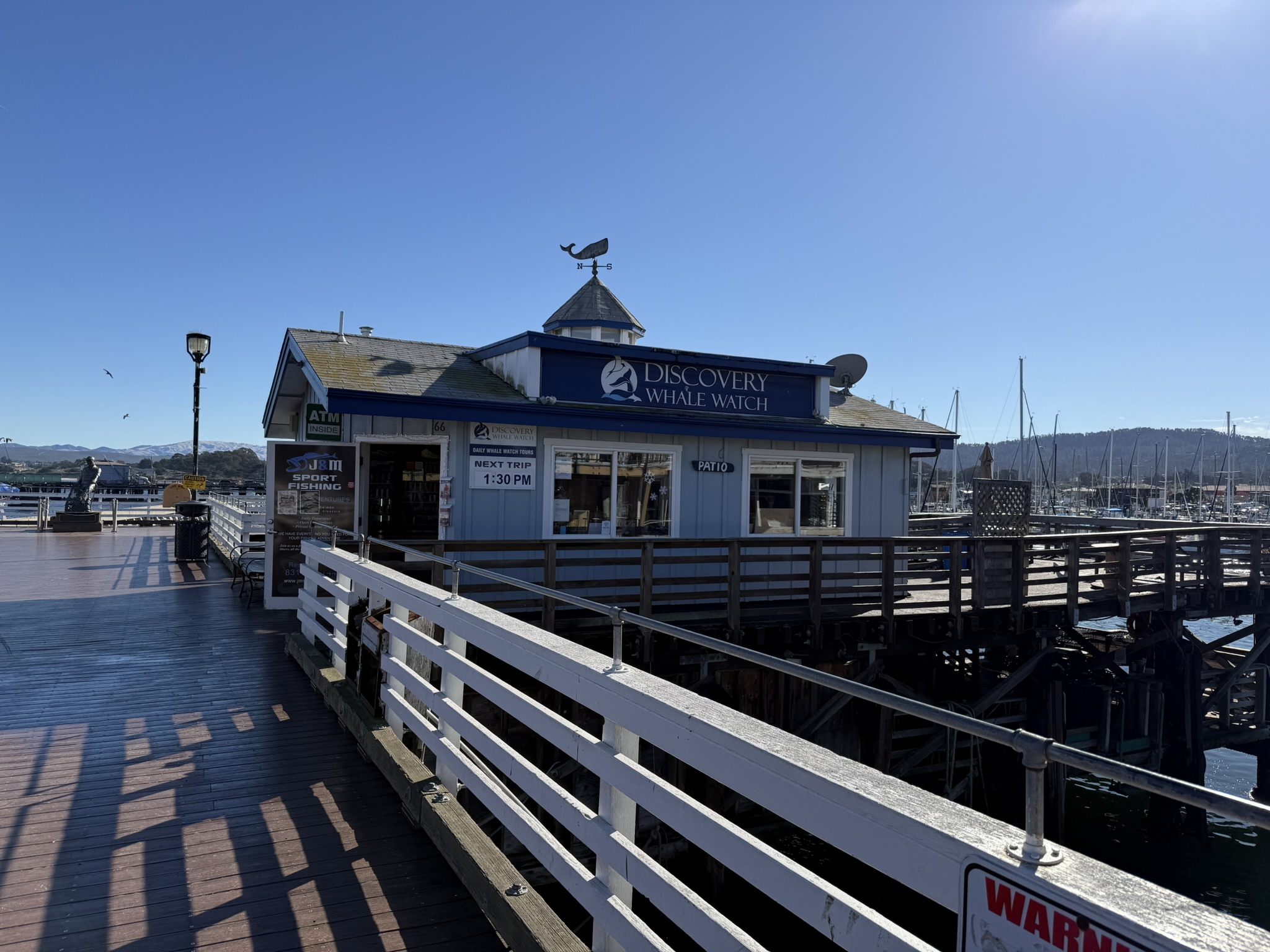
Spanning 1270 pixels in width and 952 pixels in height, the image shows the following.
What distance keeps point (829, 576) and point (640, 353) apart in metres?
3.81

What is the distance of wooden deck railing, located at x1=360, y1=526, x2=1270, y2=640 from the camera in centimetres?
986

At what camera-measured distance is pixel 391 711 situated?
17.9ft

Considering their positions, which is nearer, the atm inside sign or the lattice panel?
the atm inside sign

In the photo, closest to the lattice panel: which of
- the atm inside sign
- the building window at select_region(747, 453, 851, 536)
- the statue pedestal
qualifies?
the building window at select_region(747, 453, 851, 536)

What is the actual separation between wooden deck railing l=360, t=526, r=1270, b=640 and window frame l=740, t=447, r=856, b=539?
0.28 meters

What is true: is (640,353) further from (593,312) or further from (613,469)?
(593,312)

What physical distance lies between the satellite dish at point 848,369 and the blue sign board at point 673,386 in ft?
7.54

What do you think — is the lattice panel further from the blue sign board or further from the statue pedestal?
the statue pedestal

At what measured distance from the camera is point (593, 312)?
15586 mm

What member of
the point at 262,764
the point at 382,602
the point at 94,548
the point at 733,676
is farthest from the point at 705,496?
the point at 94,548

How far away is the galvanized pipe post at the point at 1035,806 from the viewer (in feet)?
5.33

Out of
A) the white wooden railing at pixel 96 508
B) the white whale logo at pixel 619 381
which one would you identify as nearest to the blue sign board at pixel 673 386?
the white whale logo at pixel 619 381

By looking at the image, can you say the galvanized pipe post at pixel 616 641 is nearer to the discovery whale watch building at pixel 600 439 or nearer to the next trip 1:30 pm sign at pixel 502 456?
the discovery whale watch building at pixel 600 439

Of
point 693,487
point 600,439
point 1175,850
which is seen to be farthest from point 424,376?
point 1175,850
